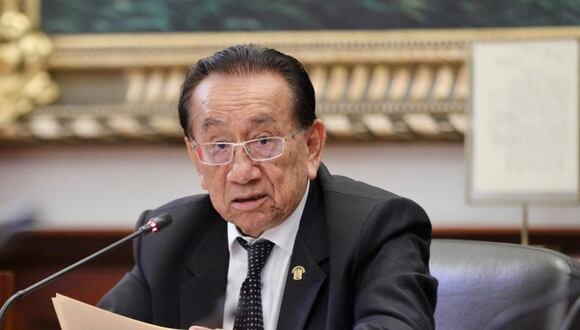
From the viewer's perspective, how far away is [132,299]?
288cm

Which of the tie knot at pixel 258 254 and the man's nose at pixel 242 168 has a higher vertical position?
the man's nose at pixel 242 168

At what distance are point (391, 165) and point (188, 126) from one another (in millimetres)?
1614

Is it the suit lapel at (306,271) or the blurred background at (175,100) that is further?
the blurred background at (175,100)

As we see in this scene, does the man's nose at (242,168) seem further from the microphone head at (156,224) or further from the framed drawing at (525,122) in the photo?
the framed drawing at (525,122)

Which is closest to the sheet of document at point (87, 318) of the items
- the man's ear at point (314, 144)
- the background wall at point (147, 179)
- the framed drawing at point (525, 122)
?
the man's ear at point (314, 144)

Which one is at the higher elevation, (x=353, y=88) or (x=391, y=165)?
(x=353, y=88)

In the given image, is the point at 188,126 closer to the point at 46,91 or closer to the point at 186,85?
the point at 186,85

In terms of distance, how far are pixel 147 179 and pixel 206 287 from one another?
171 cm

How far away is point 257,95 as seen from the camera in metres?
2.62

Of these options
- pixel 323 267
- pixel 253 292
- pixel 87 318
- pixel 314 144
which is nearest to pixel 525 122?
pixel 314 144

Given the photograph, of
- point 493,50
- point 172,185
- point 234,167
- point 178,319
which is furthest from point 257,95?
point 172,185

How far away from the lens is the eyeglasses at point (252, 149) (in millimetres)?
2623

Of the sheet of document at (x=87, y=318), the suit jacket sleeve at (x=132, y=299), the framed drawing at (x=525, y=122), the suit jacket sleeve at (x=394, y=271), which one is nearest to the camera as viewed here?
the sheet of document at (x=87, y=318)

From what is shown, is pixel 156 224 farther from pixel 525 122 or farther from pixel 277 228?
pixel 525 122
